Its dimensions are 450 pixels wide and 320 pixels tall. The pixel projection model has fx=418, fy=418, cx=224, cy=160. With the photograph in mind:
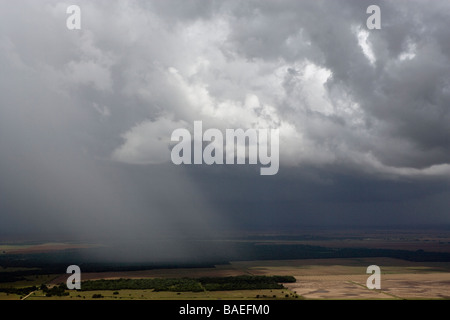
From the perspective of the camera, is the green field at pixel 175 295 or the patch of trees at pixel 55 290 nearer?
the green field at pixel 175 295

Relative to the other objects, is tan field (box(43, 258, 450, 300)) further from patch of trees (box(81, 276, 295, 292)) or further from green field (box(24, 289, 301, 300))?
patch of trees (box(81, 276, 295, 292))

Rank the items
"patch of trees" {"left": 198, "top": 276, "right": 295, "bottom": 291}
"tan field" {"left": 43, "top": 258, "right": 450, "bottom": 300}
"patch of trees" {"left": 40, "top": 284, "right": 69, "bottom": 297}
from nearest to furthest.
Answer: "tan field" {"left": 43, "top": 258, "right": 450, "bottom": 300}
"patch of trees" {"left": 40, "top": 284, "right": 69, "bottom": 297}
"patch of trees" {"left": 198, "top": 276, "right": 295, "bottom": 291}

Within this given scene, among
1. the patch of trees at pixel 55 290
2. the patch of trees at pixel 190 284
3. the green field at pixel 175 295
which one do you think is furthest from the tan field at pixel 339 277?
the patch of trees at pixel 55 290

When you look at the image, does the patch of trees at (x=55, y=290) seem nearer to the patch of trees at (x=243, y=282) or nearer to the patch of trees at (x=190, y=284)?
the patch of trees at (x=190, y=284)

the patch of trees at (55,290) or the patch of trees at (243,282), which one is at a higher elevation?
the patch of trees at (55,290)

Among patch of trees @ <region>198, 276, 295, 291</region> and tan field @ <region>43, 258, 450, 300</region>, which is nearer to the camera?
tan field @ <region>43, 258, 450, 300</region>

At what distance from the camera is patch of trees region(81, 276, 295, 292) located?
3622 inches

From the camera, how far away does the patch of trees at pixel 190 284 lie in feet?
302

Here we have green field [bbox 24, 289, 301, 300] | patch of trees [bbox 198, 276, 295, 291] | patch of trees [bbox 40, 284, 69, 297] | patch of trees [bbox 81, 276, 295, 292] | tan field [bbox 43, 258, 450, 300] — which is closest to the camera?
green field [bbox 24, 289, 301, 300]

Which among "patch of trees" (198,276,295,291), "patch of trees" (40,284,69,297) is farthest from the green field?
"patch of trees" (198,276,295,291)

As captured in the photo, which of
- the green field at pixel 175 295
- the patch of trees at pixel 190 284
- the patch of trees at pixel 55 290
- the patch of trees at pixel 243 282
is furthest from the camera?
the patch of trees at pixel 243 282
